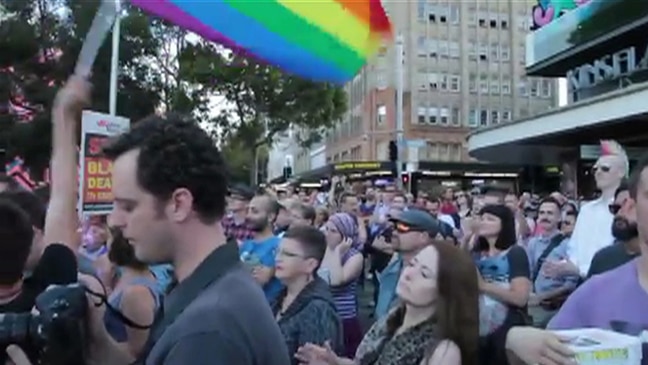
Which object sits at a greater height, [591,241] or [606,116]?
[606,116]

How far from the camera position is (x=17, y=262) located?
2.91 m

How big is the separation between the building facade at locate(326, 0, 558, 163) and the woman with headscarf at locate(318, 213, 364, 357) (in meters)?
58.7

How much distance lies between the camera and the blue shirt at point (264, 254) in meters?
5.62

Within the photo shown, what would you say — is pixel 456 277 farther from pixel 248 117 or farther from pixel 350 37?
pixel 248 117

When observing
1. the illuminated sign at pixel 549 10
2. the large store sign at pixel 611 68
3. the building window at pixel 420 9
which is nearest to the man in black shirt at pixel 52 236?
the large store sign at pixel 611 68

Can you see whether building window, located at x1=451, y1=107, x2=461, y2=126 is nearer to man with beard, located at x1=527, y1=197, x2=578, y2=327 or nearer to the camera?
man with beard, located at x1=527, y1=197, x2=578, y2=327

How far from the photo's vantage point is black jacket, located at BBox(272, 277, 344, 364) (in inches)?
183

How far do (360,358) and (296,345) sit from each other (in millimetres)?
933

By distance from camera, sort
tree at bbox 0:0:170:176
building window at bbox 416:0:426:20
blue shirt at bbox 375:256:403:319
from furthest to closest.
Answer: building window at bbox 416:0:426:20 < tree at bbox 0:0:170:176 < blue shirt at bbox 375:256:403:319

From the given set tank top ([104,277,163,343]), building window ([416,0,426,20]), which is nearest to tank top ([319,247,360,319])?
tank top ([104,277,163,343])

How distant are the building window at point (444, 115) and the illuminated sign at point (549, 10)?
3710 cm

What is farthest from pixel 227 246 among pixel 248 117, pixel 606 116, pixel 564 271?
pixel 248 117

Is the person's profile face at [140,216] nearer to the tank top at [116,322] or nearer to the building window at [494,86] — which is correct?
the tank top at [116,322]

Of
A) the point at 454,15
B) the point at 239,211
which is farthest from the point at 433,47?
the point at 239,211
